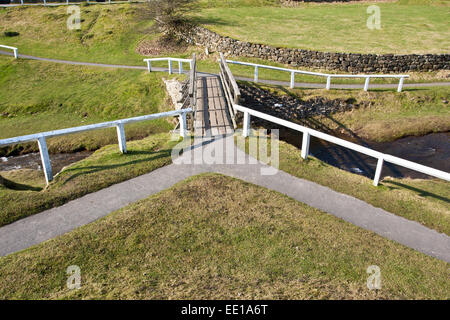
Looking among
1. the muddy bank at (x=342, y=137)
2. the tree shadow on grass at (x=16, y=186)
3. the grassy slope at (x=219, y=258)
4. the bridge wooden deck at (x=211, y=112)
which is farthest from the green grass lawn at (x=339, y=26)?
the grassy slope at (x=219, y=258)

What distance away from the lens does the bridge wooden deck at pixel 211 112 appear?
1095 cm

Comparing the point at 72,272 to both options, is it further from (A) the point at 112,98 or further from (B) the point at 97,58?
(B) the point at 97,58

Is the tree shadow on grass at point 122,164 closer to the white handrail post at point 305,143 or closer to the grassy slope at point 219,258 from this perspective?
the grassy slope at point 219,258

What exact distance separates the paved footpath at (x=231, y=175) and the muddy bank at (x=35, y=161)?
7.40 meters

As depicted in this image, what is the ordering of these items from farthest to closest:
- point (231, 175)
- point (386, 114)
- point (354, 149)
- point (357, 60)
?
point (357, 60) → point (386, 114) → point (231, 175) → point (354, 149)

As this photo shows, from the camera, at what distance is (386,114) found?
Answer: 1805cm

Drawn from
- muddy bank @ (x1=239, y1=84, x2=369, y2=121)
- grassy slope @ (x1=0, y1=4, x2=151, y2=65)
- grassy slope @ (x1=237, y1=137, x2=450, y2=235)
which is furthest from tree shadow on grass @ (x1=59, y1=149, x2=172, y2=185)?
grassy slope @ (x1=0, y1=4, x2=151, y2=65)

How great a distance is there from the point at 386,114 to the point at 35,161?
681 inches

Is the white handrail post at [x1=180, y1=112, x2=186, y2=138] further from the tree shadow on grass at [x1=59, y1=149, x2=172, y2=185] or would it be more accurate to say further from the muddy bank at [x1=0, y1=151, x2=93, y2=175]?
the muddy bank at [x1=0, y1=151, x2=93, y2=175]

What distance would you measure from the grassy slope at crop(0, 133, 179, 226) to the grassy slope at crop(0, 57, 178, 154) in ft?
21.9

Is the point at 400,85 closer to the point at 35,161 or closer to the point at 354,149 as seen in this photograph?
the point at 354,149

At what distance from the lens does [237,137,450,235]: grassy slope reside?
22.4ft

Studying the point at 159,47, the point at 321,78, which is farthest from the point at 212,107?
the point at 159,47

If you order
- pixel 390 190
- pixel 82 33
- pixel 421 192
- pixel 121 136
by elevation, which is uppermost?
pixel 82 33
